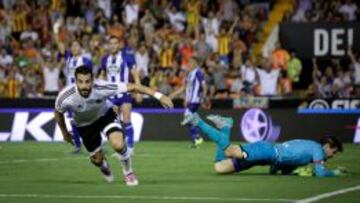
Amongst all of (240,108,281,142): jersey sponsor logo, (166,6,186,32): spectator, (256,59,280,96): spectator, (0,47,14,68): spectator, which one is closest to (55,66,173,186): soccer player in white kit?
(240,108,281,142): jersey sponsor logo

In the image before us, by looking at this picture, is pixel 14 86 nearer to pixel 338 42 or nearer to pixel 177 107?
pixel 177 107

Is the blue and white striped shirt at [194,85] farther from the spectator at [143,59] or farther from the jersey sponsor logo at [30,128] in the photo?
the spectator at [143,59]

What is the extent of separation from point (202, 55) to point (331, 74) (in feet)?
13.0

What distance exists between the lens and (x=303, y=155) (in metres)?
15.8

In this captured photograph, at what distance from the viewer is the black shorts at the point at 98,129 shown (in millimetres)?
15078

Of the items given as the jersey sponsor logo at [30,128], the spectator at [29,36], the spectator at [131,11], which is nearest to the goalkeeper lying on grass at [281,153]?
the jersey sponsor logo at [30,128]

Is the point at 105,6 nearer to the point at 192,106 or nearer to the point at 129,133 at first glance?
the point at 192,106

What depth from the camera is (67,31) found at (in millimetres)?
33000

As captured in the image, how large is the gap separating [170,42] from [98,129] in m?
17.4

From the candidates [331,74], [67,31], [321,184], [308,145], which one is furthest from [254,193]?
[67,31]

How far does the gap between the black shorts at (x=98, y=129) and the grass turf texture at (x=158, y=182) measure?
57 cm

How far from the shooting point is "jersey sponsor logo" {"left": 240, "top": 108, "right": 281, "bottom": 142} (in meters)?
27.0

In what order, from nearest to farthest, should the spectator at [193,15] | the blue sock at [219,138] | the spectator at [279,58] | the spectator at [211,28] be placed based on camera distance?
the blue sock at [219,138] → the spectator at [279,58] → the spectator at [211,28] → the spectator at [193,15]

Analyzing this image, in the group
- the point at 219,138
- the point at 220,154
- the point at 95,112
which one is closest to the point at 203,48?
the point at 220,154
